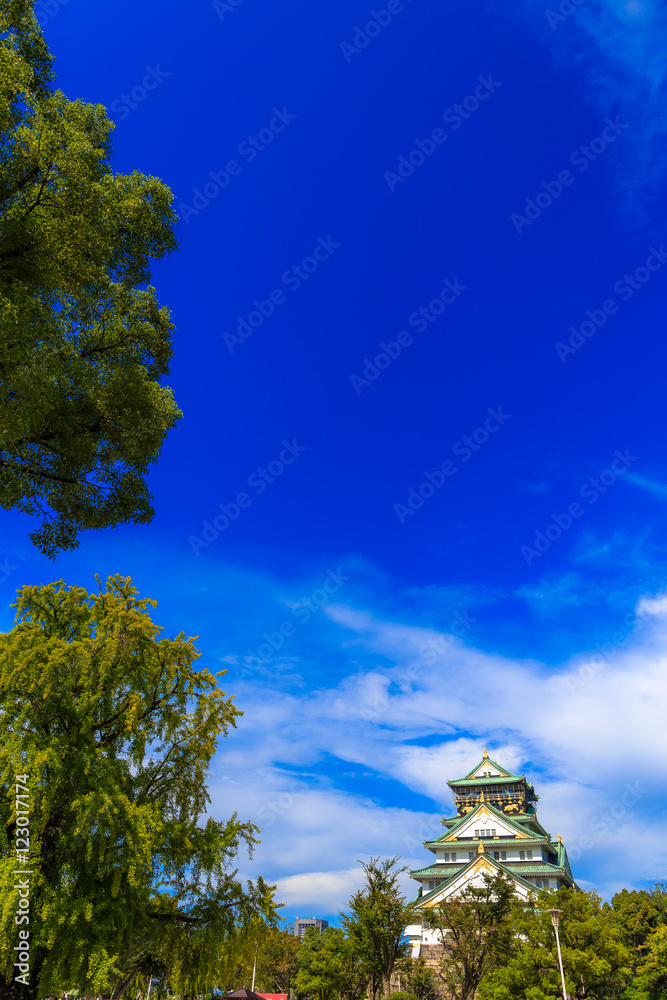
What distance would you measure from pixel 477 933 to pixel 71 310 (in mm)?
33216

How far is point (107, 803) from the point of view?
1260cm

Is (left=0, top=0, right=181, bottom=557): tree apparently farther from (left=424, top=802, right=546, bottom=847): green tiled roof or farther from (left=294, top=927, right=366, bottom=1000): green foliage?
(left=424, top=802, right=546, bottom=847): green tiled roof

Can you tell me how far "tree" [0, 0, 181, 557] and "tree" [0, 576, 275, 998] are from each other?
478cm

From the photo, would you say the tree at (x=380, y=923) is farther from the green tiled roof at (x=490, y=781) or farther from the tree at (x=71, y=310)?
the green tiled roof at (x=490, y=781)

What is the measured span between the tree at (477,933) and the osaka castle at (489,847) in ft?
42.3

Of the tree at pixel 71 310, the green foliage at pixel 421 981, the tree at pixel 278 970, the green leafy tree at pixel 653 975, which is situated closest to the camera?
the tree at pixel 71 310

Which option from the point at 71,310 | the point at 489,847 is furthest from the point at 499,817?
the point at 71,310

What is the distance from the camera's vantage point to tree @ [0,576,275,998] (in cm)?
1209

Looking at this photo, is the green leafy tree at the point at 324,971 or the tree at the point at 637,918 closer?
the green leafy tree at the point at 324,971

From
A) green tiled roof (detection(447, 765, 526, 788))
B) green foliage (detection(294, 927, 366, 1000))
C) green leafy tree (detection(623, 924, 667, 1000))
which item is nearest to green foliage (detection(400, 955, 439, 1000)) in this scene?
green foliage (detection(294, 927, 366, 1000))

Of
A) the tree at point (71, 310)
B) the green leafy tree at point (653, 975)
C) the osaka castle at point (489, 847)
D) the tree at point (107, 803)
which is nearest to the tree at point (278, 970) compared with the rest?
the osaka castle at point (489, 847)

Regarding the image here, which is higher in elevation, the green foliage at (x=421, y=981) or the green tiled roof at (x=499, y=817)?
the green tiled roof at (x=499, y=817)

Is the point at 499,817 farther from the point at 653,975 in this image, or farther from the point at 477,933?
the point at 477,933

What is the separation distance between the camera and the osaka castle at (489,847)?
49.8 meters
